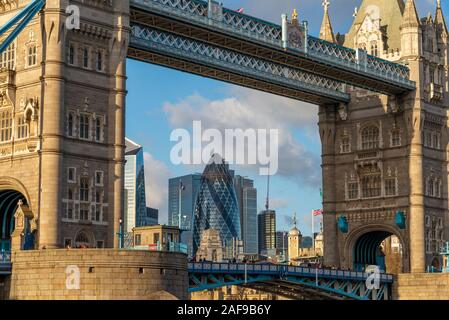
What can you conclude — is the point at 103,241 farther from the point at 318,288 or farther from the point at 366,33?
the point at 366,33

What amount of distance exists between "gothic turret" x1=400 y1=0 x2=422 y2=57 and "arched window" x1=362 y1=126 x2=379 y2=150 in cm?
960

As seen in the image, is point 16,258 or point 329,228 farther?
point 329,228

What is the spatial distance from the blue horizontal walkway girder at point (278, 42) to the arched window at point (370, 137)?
5224 millimetres

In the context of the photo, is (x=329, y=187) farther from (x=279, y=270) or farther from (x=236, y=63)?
(x=236, y=63)

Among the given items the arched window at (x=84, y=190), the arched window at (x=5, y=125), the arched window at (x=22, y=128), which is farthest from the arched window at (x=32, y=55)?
the arched window at (x=84, y=190)

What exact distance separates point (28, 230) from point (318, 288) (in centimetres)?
3820

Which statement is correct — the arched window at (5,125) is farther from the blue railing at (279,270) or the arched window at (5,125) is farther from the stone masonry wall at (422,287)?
the stone masonry wall at (422,287)

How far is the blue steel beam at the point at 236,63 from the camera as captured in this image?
292ft

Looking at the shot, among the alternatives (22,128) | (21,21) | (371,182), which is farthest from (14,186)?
(371,182)

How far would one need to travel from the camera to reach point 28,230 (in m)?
75.2

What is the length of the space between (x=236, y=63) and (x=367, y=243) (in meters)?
33.2
